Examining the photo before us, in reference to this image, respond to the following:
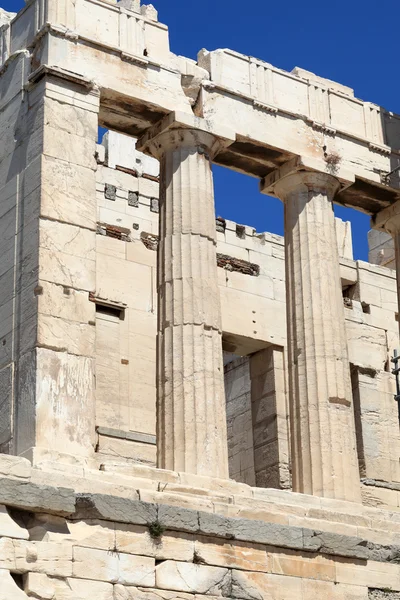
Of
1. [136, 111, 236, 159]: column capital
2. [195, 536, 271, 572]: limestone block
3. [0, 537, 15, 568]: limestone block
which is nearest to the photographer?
[0, 537, 15, 568]: limestone block

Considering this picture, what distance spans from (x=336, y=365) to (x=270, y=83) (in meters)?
5.18

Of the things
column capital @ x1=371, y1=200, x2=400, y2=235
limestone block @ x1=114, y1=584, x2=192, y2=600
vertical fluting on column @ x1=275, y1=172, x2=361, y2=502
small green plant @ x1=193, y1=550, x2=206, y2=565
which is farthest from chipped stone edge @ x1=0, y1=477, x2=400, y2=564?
column capital @ x1=371, y1=200, x2=400, y2=235

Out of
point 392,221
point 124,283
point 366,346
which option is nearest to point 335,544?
point 392,221

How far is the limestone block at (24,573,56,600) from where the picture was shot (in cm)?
1692

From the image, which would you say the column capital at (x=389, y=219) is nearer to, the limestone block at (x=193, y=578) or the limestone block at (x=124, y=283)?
the limestone block at (x=124, y=283)

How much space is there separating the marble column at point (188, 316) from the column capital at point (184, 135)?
16 mm

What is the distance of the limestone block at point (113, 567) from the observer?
1745 cm

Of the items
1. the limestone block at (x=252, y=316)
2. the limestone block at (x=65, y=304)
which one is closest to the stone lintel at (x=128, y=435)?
the limestone block at (x=252, y=316)

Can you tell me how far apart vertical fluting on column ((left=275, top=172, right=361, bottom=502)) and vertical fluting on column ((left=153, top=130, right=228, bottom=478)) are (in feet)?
5.54

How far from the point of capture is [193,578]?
Answer: 18.3 meters

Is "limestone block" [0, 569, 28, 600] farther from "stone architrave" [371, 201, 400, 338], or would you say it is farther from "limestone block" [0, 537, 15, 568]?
"stone architrave" [371, 201, 400, 338]

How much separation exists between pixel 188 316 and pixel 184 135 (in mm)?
3223

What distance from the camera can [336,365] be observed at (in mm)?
22156

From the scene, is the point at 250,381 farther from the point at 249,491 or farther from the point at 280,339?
the point at 249,491
